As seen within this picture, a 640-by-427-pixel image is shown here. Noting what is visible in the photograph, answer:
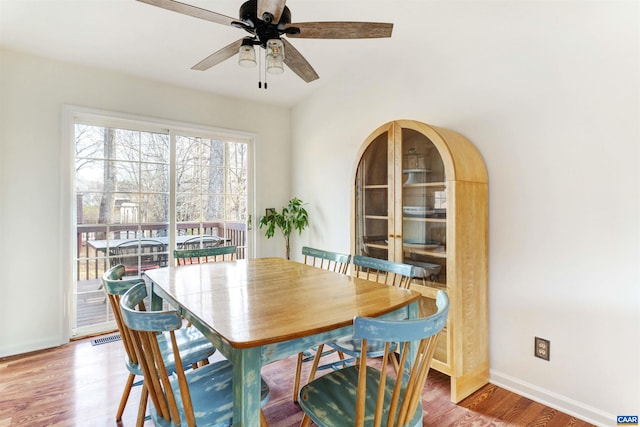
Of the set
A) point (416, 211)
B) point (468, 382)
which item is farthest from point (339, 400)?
point (416, 211)

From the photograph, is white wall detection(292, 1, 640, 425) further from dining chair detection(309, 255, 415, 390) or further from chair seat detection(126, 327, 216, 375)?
chair seat detection(126, 327, 216, 375)

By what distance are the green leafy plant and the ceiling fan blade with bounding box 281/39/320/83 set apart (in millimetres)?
1904

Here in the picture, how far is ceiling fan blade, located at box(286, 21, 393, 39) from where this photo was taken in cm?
157

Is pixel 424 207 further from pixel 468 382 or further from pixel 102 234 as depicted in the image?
pixel 102 234

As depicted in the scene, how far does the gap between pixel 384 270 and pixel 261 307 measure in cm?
96

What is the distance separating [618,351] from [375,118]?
240 centimetres

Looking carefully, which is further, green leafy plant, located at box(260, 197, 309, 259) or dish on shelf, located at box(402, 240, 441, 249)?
green leafy plant, located at box(260, 197, 309, 259)

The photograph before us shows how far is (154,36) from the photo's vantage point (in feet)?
8.54

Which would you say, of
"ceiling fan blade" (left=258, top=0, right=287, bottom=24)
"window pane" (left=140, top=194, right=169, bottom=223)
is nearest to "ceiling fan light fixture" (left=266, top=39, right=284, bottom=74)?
"ceiling fan blade" (left=258, top=0, right=287, bottom=24)

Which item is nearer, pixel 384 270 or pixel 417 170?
pixel 384 270

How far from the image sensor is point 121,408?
6.02 feet

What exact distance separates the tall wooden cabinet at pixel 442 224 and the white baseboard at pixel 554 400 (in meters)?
0.10

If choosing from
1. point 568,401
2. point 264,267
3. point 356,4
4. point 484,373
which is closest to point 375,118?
point 356,4

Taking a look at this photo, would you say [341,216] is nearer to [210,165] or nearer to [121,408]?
[210,165]
